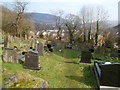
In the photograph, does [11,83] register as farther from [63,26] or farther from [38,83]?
[63,26]

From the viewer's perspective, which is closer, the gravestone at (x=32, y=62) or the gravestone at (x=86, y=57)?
the gravestone at (x=32, y=62)

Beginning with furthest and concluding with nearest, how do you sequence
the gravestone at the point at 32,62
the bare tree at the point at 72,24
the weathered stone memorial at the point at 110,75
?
1. the bare tree at the point at 72,24
2. the gravestone at the point at 32,62
3. the weathered stone memorial at the point at 110,75

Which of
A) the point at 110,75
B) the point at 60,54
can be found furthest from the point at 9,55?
the point at 60,54

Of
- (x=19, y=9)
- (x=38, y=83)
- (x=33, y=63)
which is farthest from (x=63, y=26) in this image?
(x=38, y=83)

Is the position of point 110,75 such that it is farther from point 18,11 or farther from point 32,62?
point 18,11

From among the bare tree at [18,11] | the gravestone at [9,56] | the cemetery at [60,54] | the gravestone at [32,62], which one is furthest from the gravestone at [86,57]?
the bare tree at [18,11]

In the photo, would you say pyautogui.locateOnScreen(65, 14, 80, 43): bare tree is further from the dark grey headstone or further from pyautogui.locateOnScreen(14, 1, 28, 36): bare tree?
the dark grey headstone

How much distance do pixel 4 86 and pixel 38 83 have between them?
1.41 meters

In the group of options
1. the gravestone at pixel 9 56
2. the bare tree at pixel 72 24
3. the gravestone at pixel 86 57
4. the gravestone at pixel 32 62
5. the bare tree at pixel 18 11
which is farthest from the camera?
the bare tree at pixel 72 24

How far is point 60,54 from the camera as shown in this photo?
1847 centimetres

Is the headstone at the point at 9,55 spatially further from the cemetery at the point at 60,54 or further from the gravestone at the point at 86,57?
the gravestone at the point at 86,57

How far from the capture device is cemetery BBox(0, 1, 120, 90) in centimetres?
725

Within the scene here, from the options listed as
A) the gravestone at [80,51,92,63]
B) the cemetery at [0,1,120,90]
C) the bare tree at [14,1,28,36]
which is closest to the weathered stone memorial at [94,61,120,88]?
the cemetery at [0,1,120,90]

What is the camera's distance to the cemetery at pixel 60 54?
7250 millimetres
